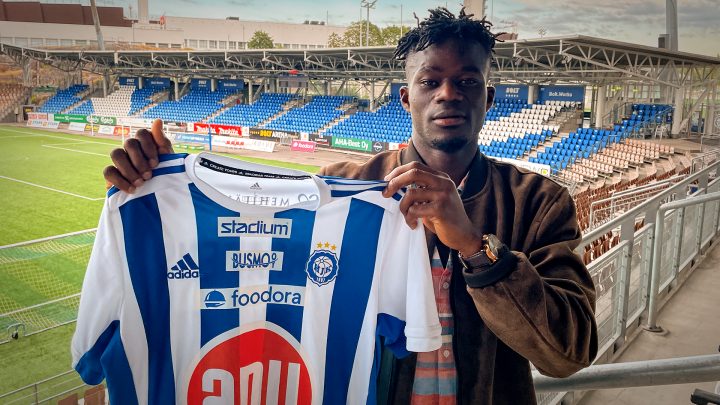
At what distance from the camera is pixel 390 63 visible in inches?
642

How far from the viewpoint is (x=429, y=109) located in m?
1.65

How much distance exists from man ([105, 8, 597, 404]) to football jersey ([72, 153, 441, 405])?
4.4 inches

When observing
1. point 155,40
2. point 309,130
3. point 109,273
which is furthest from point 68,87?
point 109,273

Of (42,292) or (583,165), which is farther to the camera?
(583,165)

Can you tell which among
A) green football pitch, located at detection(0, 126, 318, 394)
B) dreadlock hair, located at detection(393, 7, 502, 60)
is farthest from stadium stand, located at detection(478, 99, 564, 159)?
dreadlock hair, located at detection(393, 7, 502, 60)

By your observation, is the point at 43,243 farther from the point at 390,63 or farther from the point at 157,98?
the point at 157,98

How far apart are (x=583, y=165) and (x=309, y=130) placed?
15.1 m

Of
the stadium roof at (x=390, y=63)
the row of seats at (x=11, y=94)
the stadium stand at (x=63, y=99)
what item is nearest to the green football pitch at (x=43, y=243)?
the stadium roof at (x=390, y=63)

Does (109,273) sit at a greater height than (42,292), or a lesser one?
greater

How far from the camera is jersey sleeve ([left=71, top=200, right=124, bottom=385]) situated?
1.48 metres

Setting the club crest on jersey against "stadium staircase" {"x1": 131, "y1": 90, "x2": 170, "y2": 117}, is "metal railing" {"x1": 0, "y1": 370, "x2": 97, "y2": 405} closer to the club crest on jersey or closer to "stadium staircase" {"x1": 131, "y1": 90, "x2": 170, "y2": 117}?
the club crest on jersey

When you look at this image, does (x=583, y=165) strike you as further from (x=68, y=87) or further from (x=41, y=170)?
(x=68, y=87)

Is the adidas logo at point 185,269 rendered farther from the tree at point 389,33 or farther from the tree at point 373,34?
the tree at point 389,33

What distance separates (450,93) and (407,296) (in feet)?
2.07
